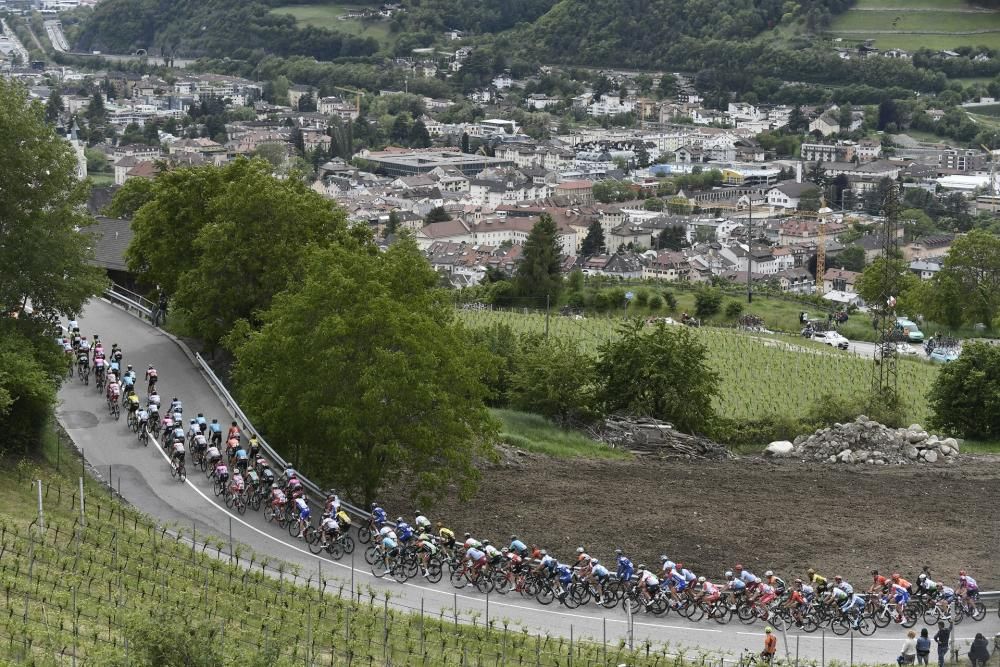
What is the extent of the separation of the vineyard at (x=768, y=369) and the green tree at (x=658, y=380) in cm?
239

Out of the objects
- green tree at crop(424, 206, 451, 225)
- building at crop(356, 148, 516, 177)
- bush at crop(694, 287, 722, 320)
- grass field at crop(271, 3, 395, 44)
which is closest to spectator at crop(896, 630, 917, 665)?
bush at crop(694, 287, 722, 320)

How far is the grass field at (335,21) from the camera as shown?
183 m

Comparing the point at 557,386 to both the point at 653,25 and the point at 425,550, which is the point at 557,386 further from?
the point at 653,25

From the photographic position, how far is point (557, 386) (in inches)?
1385

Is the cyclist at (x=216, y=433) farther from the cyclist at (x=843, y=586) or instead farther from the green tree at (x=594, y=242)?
the green tree at (x=594, y=242)

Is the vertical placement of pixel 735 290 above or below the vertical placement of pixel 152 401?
below

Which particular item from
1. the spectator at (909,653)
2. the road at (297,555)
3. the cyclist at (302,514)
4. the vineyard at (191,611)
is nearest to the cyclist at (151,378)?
the road at (297,555)

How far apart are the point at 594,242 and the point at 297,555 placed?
78.9 m

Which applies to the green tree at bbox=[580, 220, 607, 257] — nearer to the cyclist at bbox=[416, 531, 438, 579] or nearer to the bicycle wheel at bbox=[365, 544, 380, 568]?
the bicycle wheel at bbox=[365, 544, 380, 568]

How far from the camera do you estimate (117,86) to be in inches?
6619

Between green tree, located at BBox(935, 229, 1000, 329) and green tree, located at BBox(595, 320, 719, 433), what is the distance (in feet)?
98.9

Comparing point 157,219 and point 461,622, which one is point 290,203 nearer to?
point 157,219

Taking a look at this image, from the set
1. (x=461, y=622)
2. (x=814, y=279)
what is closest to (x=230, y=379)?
(x=461, y=622)

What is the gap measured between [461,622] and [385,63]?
515 feet
